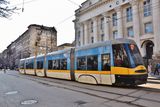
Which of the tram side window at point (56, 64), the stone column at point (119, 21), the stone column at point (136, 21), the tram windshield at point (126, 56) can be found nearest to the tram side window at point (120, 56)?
the tram windshield at point (126, 56)

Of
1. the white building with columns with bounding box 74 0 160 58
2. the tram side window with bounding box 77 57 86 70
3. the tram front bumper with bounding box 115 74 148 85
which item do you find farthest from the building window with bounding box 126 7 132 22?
the tram front bumper with bounding box 115 74 148 85

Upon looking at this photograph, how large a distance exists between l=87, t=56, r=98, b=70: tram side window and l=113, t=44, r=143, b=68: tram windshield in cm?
184

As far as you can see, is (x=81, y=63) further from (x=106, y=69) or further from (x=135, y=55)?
(x=135, y=55)

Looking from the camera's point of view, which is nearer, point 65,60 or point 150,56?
point 65,60

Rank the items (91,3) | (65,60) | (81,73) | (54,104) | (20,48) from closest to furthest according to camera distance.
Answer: (54,104)
(81,73)
(65,60)
(91,3)
(20,48)

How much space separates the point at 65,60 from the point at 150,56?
1881 cm

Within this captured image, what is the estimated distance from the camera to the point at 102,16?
139ft

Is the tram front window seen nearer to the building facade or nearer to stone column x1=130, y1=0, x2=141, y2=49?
stone column x1=130, y1=0, x2=141, y2=49

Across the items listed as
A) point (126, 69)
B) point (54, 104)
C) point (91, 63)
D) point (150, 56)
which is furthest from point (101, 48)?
point (150, 56)

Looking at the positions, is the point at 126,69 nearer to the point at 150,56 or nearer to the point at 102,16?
the point at 150,56

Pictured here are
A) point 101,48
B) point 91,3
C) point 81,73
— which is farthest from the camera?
point 91,3

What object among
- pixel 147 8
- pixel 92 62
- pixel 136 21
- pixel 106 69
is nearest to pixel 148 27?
pixel 136 21

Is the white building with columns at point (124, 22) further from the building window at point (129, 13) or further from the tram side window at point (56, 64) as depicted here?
the tram side window at point (56, 64)

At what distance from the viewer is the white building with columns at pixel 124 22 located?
3144 cm
